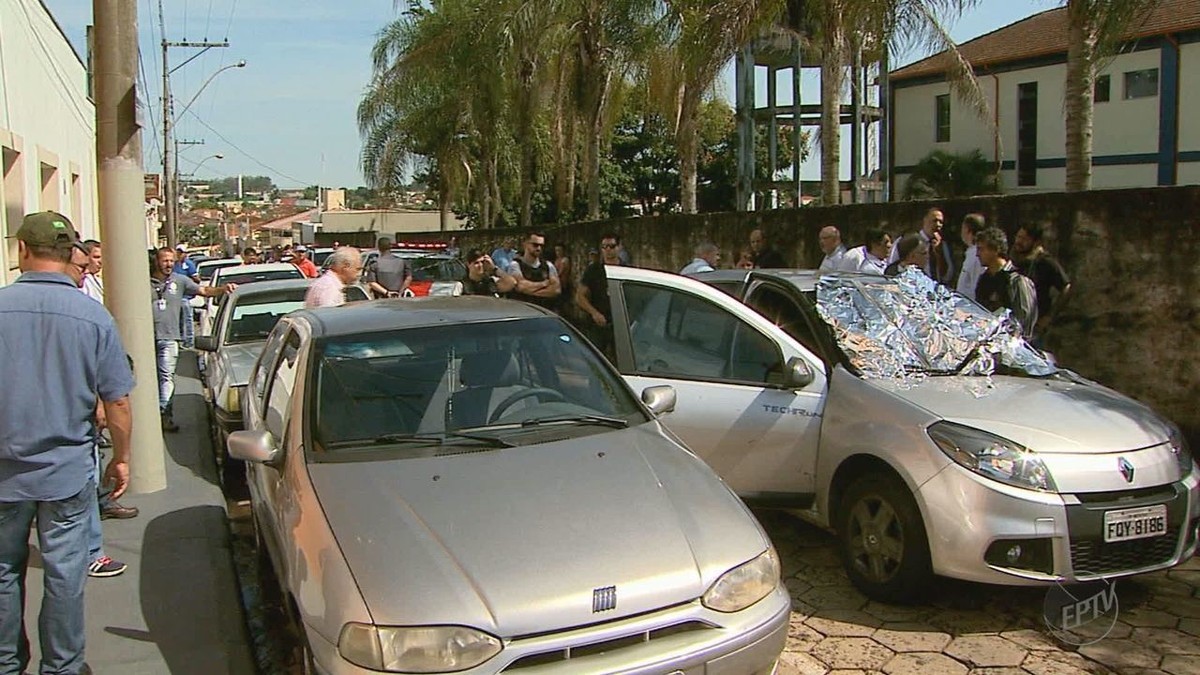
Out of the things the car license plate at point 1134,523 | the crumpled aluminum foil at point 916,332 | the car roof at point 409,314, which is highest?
the car roof at point 409,314

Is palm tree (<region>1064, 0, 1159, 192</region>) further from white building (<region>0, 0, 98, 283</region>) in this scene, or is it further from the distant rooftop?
the distant rooftop

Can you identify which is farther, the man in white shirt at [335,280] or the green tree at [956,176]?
the green tree at [956,176]

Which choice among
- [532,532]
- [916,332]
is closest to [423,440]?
[532,532]

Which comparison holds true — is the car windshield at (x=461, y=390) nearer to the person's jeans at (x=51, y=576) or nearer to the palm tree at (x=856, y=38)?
the person's jeans at (x=51, y=576)

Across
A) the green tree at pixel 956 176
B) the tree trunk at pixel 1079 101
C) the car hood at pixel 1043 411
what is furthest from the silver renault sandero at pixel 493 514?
the green tree at pixel 956 176

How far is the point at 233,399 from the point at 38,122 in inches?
312

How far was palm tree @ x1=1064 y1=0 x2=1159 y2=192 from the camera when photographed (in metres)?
9.45

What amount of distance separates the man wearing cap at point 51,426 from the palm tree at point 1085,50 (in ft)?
29.9

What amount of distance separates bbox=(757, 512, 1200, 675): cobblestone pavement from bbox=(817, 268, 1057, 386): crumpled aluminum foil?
1124mm

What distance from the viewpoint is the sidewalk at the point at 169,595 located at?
4258mm

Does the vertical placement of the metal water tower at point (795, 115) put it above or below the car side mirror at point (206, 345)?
above

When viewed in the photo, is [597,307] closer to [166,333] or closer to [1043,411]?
[1043,411]

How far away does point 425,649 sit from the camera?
3.05 metres

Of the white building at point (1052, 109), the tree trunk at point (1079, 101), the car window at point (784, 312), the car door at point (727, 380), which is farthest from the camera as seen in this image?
the white building at point (1052, 109)
